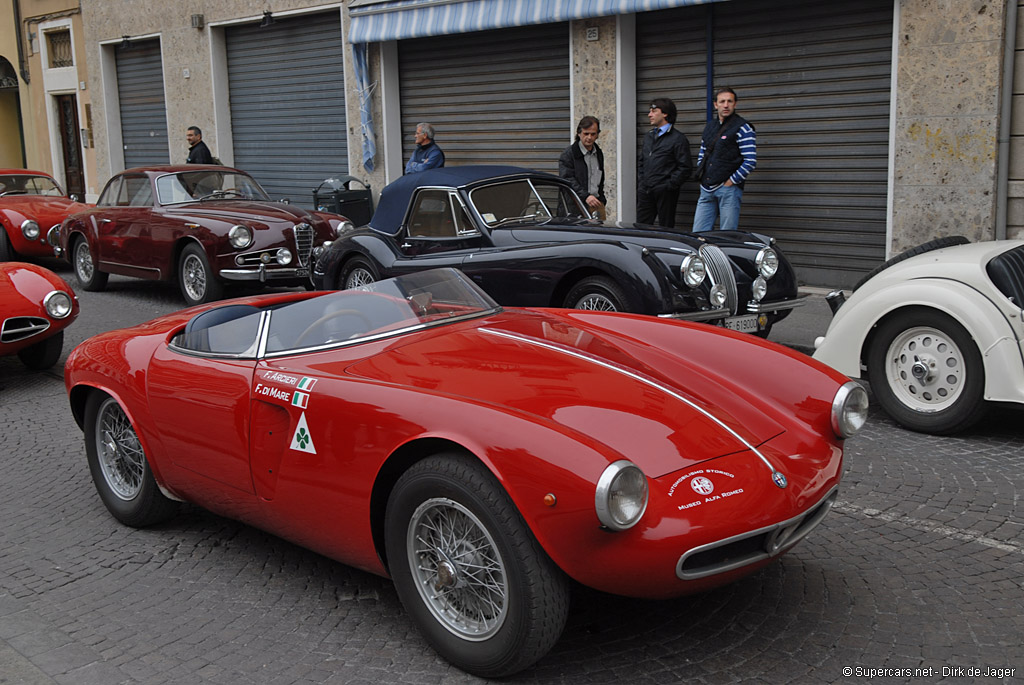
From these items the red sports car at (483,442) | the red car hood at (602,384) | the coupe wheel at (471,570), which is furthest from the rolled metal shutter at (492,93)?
the coupe wheel at (471,570)

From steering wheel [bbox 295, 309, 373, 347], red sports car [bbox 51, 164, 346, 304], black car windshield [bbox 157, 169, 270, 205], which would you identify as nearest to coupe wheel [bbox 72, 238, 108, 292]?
red sports car [bbox 51, 164, 346, 304]

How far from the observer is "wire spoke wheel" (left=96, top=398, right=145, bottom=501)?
456 centimetres

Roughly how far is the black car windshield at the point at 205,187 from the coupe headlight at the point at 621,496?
9759 millimetres

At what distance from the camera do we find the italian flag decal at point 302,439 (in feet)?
11.7

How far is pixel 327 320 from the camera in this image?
4.02m

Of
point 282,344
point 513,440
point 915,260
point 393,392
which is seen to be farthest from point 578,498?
point 915,260

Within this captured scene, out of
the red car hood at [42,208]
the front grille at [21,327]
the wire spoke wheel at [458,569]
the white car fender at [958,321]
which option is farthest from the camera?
the red car hood at [42,208]

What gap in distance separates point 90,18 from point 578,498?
932 inches

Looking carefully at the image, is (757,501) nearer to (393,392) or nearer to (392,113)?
(393,392)

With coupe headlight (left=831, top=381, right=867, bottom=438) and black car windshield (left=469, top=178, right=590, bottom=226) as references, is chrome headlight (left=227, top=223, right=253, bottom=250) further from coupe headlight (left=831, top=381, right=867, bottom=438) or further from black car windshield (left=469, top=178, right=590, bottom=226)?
coupe headlight (left=831, top=381, right=867, bottom=438)

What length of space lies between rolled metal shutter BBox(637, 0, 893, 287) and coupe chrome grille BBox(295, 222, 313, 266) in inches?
194

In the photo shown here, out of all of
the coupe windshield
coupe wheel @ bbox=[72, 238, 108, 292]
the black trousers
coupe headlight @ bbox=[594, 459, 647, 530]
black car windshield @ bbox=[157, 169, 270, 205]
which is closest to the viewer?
coupe headlight @ bbox=[594, 459, 647, 530]

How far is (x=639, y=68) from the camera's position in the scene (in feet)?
41.9

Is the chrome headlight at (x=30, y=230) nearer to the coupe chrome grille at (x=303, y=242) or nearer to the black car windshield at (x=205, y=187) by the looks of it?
the black car windshield at (x=205, y=187)
